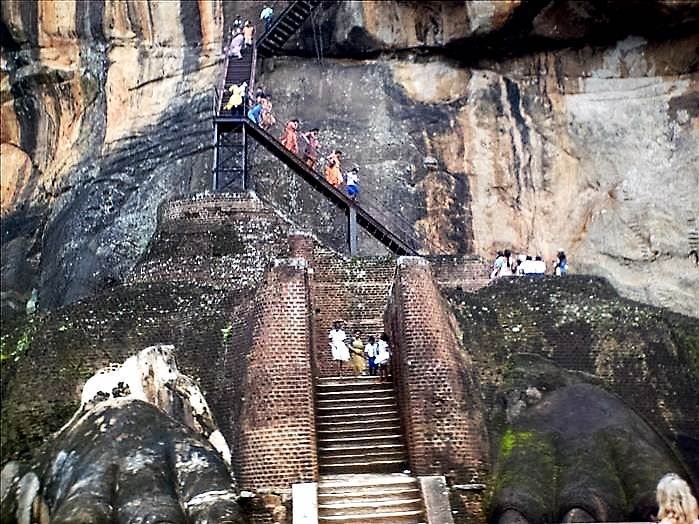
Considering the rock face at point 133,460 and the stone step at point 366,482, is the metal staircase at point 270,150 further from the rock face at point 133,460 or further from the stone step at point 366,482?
the stone step at point 366,482

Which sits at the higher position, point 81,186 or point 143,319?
point 81,186

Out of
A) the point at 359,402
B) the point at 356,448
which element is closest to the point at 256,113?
the point at 359,402

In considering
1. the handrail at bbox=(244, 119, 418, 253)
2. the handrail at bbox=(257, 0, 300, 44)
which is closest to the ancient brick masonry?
the handrail at bbox=(244, 119, 418, 253)

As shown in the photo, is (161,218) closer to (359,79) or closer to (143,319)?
(143,319)

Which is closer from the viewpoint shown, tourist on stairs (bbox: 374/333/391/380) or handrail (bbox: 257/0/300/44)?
tourist on stairs (bbox: 374/333/391/380)

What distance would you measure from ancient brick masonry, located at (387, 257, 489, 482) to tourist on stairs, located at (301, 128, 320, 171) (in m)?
6.91

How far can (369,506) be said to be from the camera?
1494cm

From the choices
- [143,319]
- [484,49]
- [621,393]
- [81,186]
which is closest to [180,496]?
[143,319]

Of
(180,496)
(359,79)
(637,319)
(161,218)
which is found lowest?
(180,496)

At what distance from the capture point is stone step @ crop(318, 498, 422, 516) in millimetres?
14883

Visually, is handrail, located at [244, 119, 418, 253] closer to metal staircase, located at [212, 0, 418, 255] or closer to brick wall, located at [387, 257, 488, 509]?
metal staircase, located at [212, 0, 418, 255]

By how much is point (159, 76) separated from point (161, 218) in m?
11.5

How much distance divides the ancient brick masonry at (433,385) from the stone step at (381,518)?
1095 mm

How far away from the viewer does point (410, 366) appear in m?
16.7
